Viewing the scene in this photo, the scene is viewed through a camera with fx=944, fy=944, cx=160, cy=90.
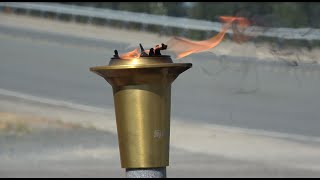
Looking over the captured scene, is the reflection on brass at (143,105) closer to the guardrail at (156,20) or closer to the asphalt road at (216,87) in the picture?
the asphalt road at (216,87)

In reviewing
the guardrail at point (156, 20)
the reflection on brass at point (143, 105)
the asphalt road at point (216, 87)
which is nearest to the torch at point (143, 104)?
the reflection on brass at point (143, 105)

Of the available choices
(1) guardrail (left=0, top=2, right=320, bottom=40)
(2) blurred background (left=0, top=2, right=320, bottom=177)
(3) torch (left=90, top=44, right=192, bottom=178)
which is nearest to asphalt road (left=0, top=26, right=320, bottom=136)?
(2) blurred background (left=0, top=2, right=320, bottom=177)

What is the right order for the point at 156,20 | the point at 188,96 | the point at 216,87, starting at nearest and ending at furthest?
the point at 188,96, the point at 216,87, the point at 156,20

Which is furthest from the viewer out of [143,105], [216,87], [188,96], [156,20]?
[156,20]

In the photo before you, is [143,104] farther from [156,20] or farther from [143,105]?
[156,20]

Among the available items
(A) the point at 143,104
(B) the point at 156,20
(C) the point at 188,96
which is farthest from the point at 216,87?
(A) the point at 143,104

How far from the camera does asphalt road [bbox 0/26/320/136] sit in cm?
1415

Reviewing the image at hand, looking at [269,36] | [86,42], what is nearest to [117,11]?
[86,42]

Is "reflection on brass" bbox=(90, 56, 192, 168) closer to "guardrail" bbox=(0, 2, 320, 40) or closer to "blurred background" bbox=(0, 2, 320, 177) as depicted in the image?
"blurred background" bbox=(0, 2, 320, 177)

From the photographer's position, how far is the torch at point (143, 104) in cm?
570

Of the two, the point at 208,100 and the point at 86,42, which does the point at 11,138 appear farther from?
the point at 86,42

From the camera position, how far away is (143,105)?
19.0 ft

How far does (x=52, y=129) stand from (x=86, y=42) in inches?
458

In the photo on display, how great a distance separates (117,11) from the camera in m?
27.3
